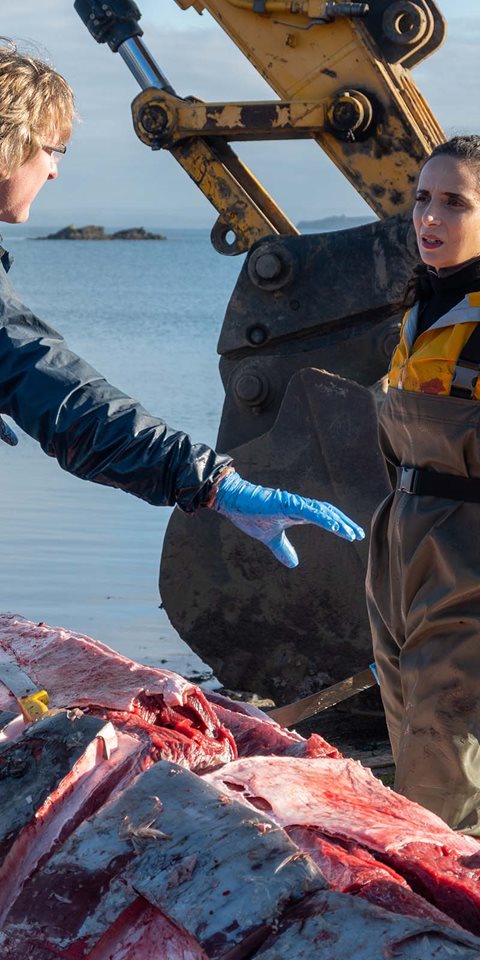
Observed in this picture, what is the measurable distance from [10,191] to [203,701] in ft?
4.30

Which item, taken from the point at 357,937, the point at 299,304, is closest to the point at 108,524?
the point at 299,304

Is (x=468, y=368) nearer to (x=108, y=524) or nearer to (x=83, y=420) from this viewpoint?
(x=83, y=420)

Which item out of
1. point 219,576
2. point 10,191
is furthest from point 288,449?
point 10,191

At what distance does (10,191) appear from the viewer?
3312 millimetres

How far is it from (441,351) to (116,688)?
128 cm

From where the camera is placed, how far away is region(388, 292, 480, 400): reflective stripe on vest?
3537mm

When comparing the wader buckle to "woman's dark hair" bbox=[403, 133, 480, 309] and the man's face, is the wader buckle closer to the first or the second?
"woman's dark hair" bbox=[403, 133, 480, 309]

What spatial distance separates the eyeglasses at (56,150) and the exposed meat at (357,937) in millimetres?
2029

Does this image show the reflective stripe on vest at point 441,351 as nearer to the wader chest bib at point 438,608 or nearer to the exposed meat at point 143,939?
the wader chest bib at point 438,608

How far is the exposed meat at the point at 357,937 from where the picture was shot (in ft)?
6.31

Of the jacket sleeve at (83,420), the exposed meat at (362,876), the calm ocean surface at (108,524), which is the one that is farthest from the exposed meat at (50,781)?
the calm ocean surface at (108,524)

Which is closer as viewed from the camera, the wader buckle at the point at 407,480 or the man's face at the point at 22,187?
the man's face at the point at 22,187

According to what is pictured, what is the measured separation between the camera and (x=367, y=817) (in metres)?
2.47

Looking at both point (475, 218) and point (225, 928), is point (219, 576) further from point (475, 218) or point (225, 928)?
point (225, 928)
